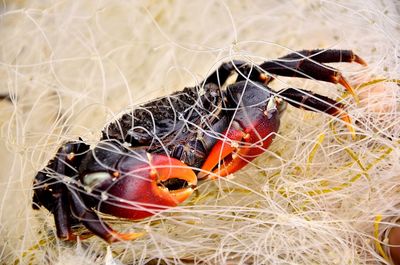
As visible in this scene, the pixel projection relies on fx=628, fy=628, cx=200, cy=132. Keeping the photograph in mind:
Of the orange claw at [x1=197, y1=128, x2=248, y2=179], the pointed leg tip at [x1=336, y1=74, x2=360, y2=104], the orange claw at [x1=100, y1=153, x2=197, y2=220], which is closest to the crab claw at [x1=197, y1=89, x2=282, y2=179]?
the orange claw at [x1=197, y1=128, x2=248, y2=179]

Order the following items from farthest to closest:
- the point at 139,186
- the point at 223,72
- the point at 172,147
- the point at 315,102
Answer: the point at 223,72 → the point at 315,102 → the point at 172,147 → the point at 139,186

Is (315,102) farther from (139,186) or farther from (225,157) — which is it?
(139,186)

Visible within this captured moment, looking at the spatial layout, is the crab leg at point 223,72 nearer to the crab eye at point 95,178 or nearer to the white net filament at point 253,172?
the white net filament at point 253,172

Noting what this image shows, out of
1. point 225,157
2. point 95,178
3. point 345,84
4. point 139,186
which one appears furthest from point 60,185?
point 345,84

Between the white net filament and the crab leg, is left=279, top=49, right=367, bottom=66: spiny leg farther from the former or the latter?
the crab leg

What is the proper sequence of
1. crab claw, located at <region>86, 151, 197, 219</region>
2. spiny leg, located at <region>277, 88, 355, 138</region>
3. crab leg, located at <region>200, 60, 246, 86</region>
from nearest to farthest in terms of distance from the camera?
crab claw, located at <region>86, 151, 197, 219</region> < spiny leg, located at <region>277, 88, 355, 138</region> < crab leg, located at <region>200, 60, 246, 86</region>

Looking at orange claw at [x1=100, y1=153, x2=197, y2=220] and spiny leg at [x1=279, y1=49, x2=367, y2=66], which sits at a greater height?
spiny leg at [x1=279, y1=49, x2=367, y2=66]
